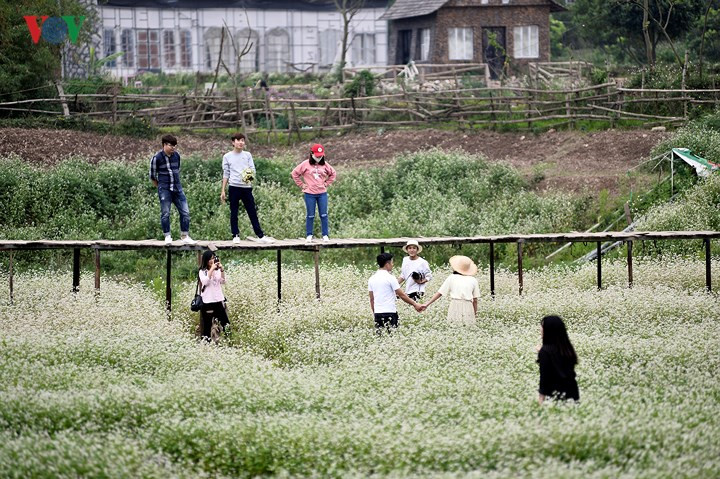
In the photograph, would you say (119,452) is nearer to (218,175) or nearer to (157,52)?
(218,175)

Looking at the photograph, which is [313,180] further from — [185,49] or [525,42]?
[185,49]

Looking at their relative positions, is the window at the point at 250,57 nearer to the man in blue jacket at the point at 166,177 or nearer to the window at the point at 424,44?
the window at the point at 424,44

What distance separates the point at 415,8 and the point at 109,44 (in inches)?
499

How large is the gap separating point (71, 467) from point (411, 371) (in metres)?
4.69

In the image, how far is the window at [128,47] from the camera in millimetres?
43719

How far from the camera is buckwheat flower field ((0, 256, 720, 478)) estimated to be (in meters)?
8.90

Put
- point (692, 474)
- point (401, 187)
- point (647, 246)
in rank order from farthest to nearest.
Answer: point (401, 187)
point (647, 246)
point (692, 474)

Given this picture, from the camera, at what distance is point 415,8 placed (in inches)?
1726

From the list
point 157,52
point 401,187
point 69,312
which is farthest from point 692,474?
point 157,52

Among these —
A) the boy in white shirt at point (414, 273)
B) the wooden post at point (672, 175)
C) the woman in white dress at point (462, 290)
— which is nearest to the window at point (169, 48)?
the wooden post at point (672, 175)

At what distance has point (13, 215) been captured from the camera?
2336 centimetres

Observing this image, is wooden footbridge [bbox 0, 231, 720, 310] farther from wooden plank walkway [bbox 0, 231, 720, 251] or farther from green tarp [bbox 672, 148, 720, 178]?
green tarp [bbox 672, 148, 720, 178]

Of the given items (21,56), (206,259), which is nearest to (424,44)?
(21,56)

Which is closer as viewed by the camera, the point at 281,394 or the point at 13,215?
the point at 281,394
